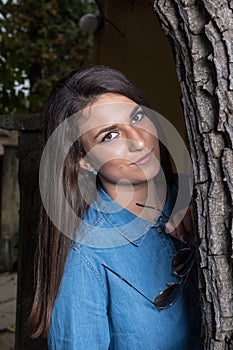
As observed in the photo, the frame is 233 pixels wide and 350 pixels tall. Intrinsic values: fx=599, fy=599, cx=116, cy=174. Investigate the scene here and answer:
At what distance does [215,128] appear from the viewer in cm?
112

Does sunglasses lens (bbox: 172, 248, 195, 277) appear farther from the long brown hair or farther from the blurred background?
the blurred background

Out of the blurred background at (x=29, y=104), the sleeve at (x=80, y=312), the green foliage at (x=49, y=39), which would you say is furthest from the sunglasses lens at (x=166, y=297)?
the green foliage at (x=49, y=39)

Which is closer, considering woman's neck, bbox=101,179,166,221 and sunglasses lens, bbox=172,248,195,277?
sunglasses lens, bbox=172,248,195,277

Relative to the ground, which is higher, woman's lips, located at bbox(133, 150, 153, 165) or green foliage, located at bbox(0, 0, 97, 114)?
green foliage, located at bbox(0, 0, 97, 114)

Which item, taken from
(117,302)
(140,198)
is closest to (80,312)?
(117,302)

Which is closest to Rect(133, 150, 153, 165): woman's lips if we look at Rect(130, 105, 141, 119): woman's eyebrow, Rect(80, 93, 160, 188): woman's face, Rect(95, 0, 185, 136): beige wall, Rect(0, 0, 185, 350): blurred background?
Rect(80, 93, 160, 188): woman's face

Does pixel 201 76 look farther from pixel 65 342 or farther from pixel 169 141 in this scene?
pixel 65 342

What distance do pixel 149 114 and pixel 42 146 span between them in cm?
29

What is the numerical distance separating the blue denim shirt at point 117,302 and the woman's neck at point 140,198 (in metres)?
0.09

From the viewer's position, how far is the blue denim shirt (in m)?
1.37

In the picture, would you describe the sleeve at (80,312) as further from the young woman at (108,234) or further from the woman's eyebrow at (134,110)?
the woman's eyebrow at (134,110)

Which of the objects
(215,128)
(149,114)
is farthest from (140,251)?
(215,128)

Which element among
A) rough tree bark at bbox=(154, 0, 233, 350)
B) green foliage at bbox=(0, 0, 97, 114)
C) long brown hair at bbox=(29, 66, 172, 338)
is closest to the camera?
rough tree bark at bbox=(154, 0, 233, 350)

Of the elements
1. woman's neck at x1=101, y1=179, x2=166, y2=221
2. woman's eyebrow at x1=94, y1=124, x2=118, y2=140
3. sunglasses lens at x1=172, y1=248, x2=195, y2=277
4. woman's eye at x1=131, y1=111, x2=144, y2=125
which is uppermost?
woman's eye at x1=131, y1=111, x2=144, y2=125
